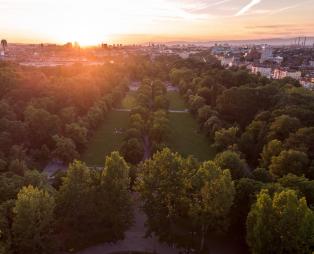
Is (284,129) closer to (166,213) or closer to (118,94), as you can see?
(166,213)

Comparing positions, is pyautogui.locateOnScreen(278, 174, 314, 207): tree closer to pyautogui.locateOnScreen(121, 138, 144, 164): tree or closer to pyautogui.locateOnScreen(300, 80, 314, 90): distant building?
pyautogui.locateOnScreen(121, 138, 144, 164): tree

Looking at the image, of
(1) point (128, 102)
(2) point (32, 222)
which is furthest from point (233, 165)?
(1) point (128, 102)

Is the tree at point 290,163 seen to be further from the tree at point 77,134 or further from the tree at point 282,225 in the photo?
the tree at point 77,134

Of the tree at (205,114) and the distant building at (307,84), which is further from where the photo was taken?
the distant building at (307,84)

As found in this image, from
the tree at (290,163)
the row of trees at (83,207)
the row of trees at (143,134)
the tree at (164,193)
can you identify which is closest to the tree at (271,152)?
the tree at (290,163)

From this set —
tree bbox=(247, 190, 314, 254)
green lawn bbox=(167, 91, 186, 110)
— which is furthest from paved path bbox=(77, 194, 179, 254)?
green lawn bbox=(167, 91, 186, 110)

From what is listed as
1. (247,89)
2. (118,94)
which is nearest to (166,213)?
(247,89)

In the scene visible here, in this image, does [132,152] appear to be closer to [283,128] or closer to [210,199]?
[210,199]

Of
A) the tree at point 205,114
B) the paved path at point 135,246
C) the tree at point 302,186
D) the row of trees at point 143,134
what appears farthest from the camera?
the tree at point 205,114
